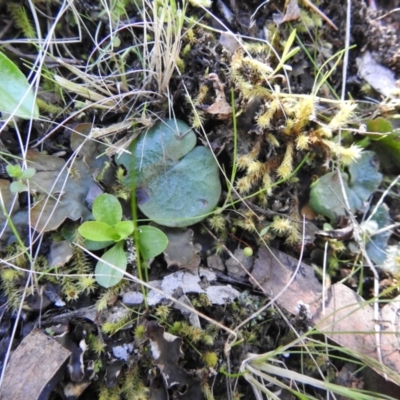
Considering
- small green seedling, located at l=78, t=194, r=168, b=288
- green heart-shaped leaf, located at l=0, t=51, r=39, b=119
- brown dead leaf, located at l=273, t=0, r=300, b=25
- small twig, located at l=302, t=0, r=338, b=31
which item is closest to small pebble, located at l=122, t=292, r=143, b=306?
small green seedling, located at l=78, t=194, r=168, b=288

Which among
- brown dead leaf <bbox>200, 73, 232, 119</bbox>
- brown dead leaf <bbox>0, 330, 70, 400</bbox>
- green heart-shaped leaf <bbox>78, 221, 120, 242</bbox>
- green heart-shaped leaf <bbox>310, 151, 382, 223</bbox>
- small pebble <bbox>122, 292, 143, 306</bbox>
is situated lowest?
brown dead leaf <bbox>0, 330, 70, 400</bbox>

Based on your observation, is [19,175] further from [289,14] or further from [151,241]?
[289,14]

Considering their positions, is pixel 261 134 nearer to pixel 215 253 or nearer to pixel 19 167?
pixel 215 253

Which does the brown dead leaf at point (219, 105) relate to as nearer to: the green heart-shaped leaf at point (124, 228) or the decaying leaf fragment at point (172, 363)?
the green heart-shaped leaf at point (124, 228)

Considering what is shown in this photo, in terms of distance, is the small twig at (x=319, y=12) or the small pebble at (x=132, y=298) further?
the small twig at (x=319, y=12)

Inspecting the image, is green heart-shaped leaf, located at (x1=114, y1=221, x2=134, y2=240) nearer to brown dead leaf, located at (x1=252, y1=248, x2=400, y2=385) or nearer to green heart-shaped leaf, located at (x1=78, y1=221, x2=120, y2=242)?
green heart-shaped leaf, located at (x1=78, y1=221, x2=120, y2=242)

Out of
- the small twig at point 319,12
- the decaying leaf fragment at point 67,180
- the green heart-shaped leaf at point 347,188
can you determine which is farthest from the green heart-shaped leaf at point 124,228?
the small twig at point 319,12
